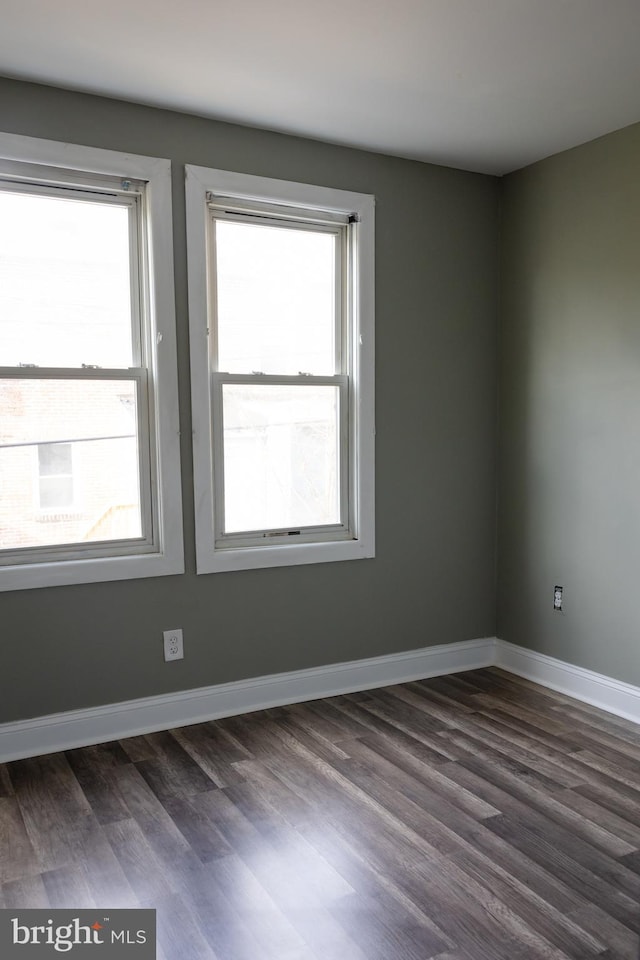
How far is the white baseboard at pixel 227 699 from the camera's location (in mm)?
3043

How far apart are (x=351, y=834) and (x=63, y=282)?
7.46ft

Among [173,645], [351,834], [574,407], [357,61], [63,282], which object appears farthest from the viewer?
[574,407]

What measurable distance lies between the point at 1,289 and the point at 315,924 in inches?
94.9

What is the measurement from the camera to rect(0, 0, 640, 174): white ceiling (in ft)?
7.74

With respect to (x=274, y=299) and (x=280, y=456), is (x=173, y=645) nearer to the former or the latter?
(x=280, y=456)

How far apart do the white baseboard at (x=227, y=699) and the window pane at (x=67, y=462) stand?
0.71 m

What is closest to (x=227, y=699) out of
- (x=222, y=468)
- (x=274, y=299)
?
(x=222, y=468)

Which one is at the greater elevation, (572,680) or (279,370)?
(279,370)

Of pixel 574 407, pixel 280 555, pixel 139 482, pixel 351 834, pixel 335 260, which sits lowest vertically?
pixel 351 834

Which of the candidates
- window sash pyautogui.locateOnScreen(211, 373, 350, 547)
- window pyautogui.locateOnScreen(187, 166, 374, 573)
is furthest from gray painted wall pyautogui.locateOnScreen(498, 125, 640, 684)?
window sash pyautogui.locateOnScreen(211, 373, 350, 547)

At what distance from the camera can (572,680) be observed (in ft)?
12.1

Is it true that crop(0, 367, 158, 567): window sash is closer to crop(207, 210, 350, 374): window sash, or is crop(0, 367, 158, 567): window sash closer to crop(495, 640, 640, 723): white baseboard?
crop(207, 210, 350, 374): window sash

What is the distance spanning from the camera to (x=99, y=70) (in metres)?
2.75

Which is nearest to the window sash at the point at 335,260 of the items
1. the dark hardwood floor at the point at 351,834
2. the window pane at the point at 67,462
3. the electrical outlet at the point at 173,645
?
the window pane at the point at 67,462
